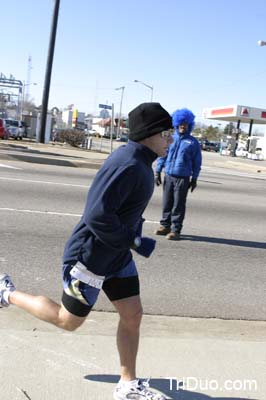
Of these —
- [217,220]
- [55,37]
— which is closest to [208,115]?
[55,37]

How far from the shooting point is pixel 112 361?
12.0 feet

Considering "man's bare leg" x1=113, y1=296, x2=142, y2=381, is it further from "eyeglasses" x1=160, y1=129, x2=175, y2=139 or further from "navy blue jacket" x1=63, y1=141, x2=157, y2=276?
"eyeglasses" x1=160, y1=129, x2=175, y2=139

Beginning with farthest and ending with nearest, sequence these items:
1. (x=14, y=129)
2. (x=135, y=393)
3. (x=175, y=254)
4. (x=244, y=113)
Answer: (x=244, y=113), (x=14, y=129), (x=175, y=254), (x=135, y=393)

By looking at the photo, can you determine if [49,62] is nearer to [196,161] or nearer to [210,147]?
[196,161]

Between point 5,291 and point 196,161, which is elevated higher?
point 196,161

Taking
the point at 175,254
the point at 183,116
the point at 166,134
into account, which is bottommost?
the point at 175,254

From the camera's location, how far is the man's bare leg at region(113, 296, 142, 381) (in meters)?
3.14

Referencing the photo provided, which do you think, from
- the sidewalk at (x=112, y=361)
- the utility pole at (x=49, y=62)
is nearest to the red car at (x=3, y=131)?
the utility pole at (x=49, y=62)

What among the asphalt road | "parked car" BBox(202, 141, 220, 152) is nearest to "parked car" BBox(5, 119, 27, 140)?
the asphalt road

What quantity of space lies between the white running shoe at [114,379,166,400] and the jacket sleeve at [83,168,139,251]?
89cm

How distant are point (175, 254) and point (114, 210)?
4123mm

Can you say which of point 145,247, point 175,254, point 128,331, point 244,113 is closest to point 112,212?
point 145,247

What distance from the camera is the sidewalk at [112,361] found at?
10.8ft

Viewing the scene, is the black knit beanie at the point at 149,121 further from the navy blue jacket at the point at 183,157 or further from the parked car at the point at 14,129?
the parked car at the point at 14,129
